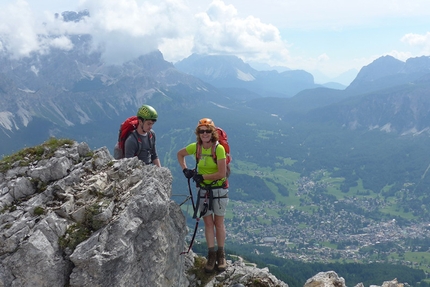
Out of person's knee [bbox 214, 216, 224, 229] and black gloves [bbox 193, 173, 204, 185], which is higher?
black gloves [bbox 193, 173, 204, 185]

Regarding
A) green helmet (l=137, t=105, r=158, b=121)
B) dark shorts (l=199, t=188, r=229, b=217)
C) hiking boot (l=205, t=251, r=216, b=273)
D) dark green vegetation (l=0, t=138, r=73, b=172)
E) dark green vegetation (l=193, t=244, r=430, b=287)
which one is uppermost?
Answer: green helmet (l=137, t=105, r=158, b=121)

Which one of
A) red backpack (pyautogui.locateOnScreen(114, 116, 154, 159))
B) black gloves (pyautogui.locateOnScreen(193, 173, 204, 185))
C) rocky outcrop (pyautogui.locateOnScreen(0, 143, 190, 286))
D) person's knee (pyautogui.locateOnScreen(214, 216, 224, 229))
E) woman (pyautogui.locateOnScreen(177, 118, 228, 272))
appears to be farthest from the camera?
red backpack (pyautogui.locateOnScreen(114, 116, 154, 159))

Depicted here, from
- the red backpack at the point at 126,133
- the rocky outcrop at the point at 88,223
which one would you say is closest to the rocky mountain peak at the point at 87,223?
the rocky outcrop at the point at 88,223

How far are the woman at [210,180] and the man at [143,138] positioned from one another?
173 cm

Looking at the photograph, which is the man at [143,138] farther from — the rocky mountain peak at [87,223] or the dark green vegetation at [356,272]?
the dark green vegetation at [356,272]

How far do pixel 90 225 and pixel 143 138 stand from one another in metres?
4.98

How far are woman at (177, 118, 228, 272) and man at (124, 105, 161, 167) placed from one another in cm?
173

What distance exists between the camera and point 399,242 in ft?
641

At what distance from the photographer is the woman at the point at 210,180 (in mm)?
13234

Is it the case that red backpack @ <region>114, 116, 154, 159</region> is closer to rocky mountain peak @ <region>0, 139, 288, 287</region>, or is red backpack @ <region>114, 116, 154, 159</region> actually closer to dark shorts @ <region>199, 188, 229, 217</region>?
rocky mountain peak @ <region>0, 139, 288, 287</region>

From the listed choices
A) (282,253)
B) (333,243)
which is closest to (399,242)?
(333,243)

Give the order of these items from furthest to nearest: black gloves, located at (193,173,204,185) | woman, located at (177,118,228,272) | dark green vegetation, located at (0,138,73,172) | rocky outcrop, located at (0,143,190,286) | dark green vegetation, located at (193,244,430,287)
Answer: dark green vegetation, located at (193,244,430,287), black gloves, located at (193,173,204,185), woman, located at (177,118,228,272), dark green vegetation, located at (0,138,73,172), rocky outcrop, located at (0,143,190,286)

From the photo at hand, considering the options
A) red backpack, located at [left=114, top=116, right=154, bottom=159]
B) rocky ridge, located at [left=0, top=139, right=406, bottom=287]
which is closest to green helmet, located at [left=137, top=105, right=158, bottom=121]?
red backpack, located at [left=114, top=116, right=154, bottom=159]

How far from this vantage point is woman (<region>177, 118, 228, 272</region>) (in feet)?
43.4
